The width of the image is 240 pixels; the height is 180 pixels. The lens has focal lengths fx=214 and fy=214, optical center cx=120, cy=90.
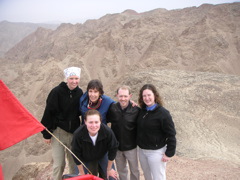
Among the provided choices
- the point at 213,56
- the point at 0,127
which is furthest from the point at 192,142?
the point at 213,56

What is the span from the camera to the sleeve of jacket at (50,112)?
321 cm

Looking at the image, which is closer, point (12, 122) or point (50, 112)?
point (12, 122)

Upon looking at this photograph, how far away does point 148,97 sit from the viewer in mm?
2967

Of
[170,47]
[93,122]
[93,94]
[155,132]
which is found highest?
[170,47]

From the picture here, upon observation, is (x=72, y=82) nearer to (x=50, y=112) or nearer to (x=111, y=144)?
(x=50, y=112)

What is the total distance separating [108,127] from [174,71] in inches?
486

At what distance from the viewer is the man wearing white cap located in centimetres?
A: 321

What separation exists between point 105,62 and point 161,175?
2366 cm

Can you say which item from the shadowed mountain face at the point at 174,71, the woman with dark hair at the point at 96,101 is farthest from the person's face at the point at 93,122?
the shadowed mountain face at the point at 174,71

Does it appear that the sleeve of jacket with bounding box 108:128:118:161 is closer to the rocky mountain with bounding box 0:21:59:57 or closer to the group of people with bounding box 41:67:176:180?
the group of people with bounding box 41:67:176:180

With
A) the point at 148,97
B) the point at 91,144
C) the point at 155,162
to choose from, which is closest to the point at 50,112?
the point at 91,144

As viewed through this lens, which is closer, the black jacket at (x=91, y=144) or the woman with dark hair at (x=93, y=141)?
the woman with dark hair at (x=93, y=141)

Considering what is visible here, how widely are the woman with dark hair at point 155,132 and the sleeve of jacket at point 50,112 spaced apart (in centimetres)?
128

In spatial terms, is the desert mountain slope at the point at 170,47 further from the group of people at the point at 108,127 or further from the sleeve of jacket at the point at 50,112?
the sleeve of jacket at the point at 50,112
